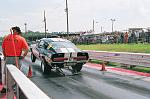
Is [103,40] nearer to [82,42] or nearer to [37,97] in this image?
[82,42]

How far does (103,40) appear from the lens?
42.1 metres

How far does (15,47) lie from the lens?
8.91 m

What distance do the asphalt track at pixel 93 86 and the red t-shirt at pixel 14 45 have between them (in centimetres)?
166

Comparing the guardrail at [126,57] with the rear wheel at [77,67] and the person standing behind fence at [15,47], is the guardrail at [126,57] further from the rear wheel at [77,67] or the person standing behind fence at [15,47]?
the person standing behind fence at [15,47]

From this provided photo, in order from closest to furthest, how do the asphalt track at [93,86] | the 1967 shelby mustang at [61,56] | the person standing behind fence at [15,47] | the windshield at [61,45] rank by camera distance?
the person standing behind fence at [15,47] → the asphalt track at [93,86] → the 1967 shelby mustang at [61,56] → the windshield at [61,45]

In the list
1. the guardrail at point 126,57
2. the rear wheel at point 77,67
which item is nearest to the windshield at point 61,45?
the rear wheel at point 77,67

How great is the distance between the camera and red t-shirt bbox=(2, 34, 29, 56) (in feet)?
29.1

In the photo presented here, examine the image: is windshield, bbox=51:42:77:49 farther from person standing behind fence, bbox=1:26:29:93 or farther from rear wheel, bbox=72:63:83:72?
person standing behind fence, bbox=1:26:29:93

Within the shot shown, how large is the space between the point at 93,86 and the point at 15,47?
3613 millimetres

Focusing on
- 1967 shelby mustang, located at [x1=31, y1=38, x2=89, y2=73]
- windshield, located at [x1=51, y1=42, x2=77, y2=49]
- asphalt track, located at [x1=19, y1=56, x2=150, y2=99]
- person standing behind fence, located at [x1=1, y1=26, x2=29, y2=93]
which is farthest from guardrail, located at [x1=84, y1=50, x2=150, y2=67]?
person standing behind fence, located at [x1=1, y1=26, x2=29, y2=93]

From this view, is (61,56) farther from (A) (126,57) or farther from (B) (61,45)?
(A) (126,57)

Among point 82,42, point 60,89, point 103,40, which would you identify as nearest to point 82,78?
point 60,89

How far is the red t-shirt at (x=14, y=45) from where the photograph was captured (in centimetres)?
886

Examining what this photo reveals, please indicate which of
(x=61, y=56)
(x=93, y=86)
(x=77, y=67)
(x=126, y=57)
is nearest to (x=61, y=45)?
(x=61, y=56)
